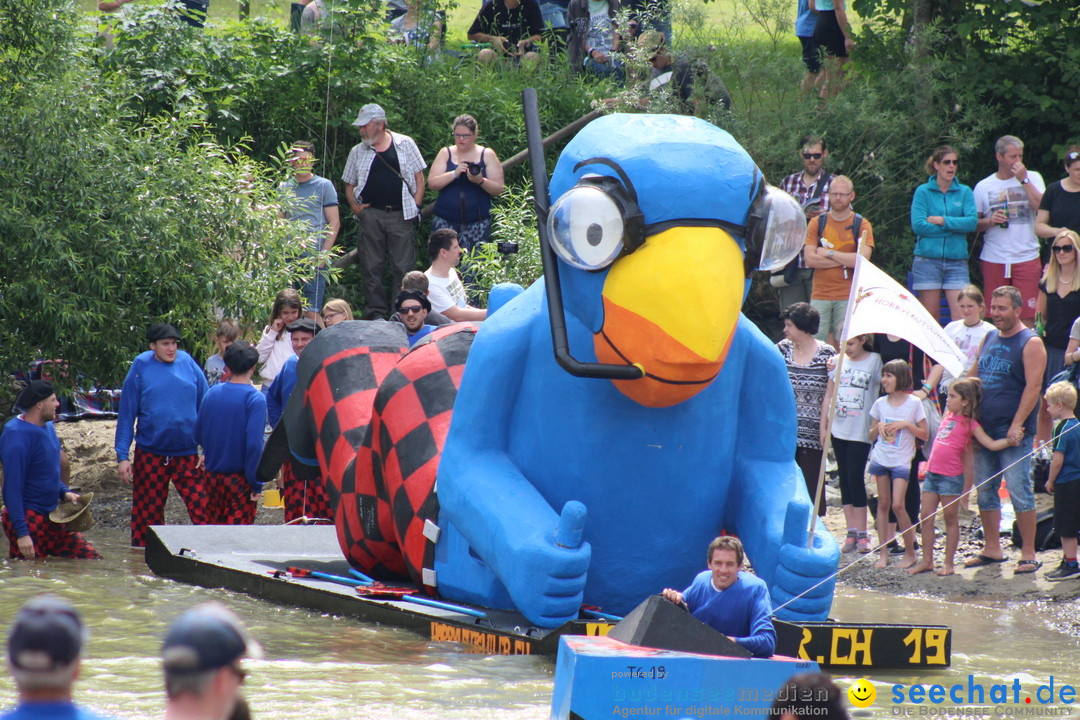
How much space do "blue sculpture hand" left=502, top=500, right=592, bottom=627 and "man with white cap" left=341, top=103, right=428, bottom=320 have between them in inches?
293

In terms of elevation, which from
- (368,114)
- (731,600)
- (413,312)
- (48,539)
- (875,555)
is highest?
(368,114)

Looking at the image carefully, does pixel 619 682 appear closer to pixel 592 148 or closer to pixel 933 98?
pixel 592 148

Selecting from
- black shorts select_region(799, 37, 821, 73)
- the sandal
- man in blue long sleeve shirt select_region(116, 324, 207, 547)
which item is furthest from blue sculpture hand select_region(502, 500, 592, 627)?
black shorts select_region(799, 37, 821, 73)

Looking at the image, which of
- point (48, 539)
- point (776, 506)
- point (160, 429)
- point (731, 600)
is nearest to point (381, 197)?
point (160, 429)

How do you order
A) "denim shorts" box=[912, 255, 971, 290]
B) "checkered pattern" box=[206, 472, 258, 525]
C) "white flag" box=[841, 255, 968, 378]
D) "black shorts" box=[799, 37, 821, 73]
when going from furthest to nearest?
"black shorts" box=[799, 37, 821, 73] → "denim shorts" box=[912, 255, 971, 290] → "checkered pattern" box=[206, 472, 258, 525] → "white flag" box=[841, 255, 968, 378]

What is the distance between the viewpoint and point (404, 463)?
270 inches

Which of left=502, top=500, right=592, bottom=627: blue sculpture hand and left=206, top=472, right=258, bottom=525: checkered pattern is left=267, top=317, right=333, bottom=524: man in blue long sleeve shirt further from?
left=502, top=500, right=592, bottom=627: blue sculpture hand

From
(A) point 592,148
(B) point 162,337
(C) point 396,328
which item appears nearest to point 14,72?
(B) point 162,337

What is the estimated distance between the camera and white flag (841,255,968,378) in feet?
21.1

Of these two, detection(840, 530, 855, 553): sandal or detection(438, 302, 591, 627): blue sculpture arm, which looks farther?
detection(840, 530, 855, 553): sandal

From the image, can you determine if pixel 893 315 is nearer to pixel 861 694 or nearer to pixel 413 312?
pixel 861 694

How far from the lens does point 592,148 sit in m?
5.79

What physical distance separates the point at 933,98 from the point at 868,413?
15.3 feet

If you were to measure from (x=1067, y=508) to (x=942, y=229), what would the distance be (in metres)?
3.35
